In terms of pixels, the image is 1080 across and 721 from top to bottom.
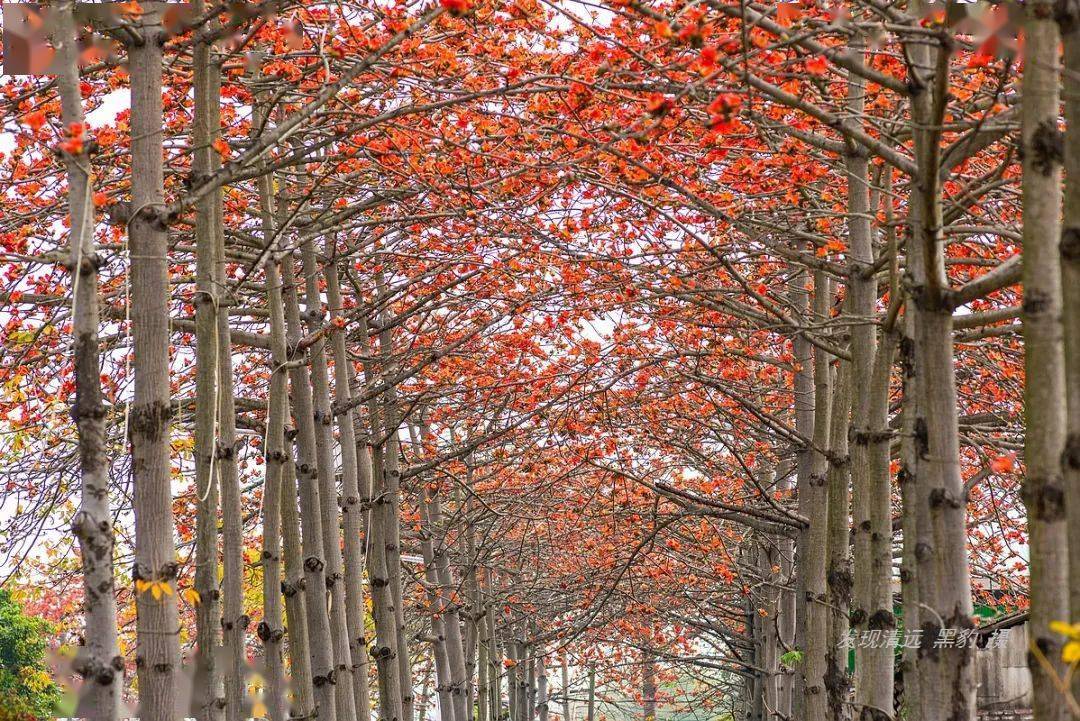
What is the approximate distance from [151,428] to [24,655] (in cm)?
1959

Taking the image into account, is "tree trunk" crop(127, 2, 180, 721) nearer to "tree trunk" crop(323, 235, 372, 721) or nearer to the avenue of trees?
the avenue of trees

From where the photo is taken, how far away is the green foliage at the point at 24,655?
21656 millimetres

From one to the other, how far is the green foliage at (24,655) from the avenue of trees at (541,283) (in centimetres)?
1052

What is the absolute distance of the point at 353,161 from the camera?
9586 mm

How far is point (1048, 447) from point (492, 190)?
6062 mm

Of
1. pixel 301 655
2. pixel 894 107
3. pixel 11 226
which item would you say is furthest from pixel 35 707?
pixel 894 107

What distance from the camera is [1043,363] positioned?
3541mm

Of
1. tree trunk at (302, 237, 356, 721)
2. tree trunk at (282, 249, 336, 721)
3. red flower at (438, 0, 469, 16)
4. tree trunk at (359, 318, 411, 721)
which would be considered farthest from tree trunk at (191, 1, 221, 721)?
tree trunk at (359, 318, 411, 721)

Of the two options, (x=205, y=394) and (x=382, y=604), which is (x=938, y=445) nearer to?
(x=205, y=394)

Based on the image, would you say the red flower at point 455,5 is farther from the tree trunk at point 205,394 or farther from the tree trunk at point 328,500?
the tree trunk at point 328,500

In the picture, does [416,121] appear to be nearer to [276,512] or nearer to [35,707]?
[276,512]

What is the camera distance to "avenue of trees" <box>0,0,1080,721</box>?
464cm

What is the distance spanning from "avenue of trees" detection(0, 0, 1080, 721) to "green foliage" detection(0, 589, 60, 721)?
10.5 meters

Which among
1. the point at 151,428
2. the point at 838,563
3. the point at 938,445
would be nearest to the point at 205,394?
the point at 151,428
